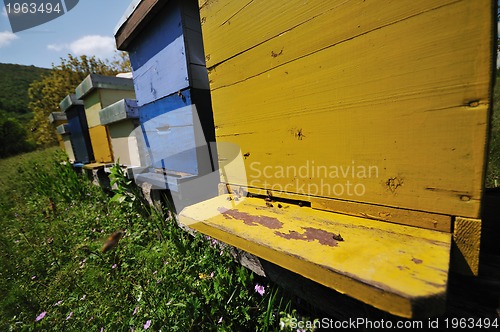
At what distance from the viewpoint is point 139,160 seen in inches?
110

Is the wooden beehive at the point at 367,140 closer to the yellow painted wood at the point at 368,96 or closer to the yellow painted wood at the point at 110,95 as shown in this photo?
the yellow painted wood at the point at 368,96

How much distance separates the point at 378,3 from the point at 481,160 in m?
0.54

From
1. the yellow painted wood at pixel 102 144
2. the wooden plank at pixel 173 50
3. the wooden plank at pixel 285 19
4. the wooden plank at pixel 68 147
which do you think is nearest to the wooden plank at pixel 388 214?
the wooden plank at pixel 285 19

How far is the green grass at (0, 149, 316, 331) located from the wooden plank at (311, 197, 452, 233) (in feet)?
2.31

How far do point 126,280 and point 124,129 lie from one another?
1.82 meters

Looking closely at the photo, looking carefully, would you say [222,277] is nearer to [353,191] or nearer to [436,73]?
[353,191]

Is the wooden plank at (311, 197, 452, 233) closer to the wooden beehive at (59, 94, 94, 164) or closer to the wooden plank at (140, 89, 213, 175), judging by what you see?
the wooden plank at (140, 89, 213, 175)

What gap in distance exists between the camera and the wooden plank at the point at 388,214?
64 centimetres

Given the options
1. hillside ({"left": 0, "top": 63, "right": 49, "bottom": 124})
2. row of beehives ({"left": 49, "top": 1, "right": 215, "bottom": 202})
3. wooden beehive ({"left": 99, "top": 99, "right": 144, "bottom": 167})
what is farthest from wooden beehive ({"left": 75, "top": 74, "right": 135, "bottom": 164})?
hillside ({"left": 0, "top": 63, "right": 49, "bottom": 124})

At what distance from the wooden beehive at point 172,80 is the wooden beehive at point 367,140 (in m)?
0.61

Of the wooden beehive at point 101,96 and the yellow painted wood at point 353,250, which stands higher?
the wooden beehive at point 101,96

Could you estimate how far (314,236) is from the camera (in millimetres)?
704

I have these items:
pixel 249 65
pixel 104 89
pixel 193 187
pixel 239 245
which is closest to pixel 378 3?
pixel 249 65

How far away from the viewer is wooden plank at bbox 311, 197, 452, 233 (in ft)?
2.10
